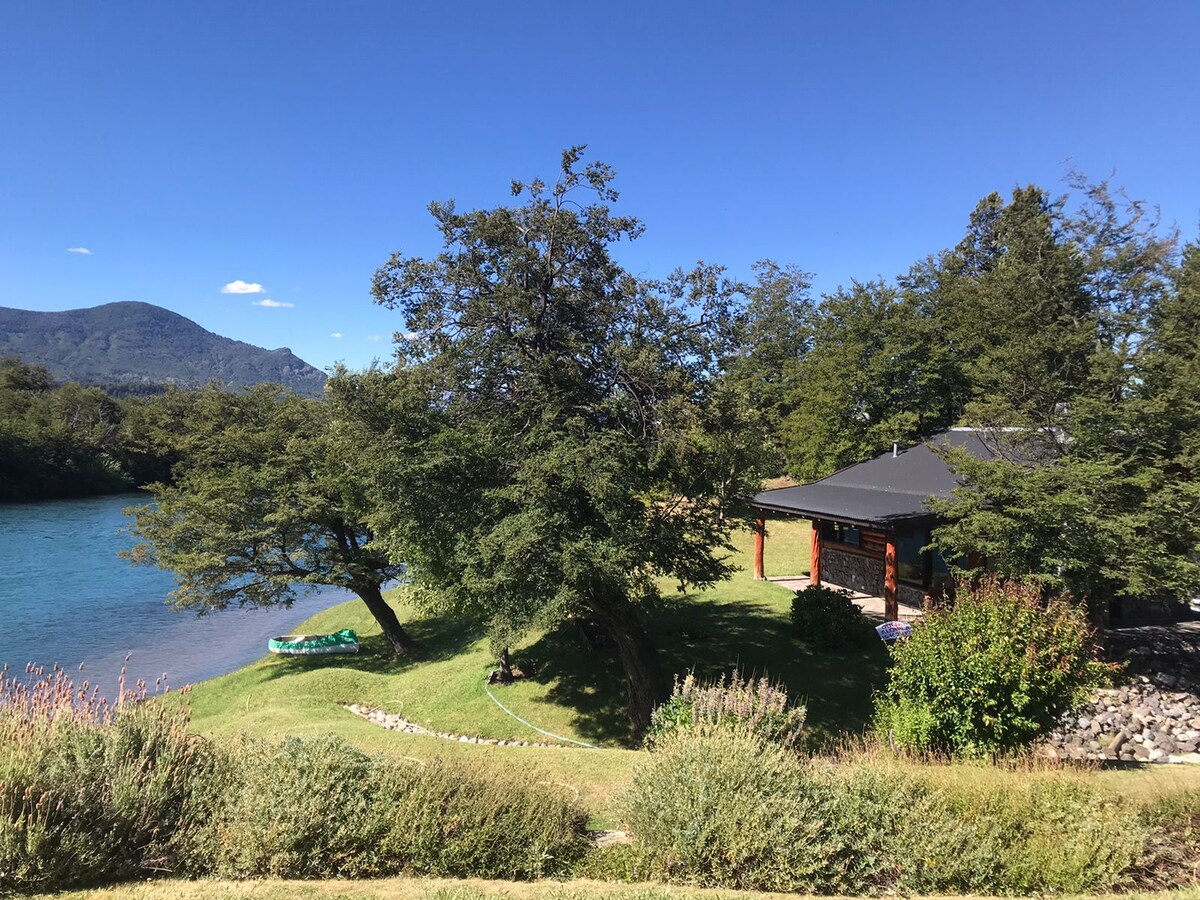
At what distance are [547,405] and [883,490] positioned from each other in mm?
10822

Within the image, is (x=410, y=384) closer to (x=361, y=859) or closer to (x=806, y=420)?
(x=361, y=859)

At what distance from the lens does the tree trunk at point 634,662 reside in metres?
12.1

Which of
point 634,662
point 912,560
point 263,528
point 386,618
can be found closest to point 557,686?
point 634,662

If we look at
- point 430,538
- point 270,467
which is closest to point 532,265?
point 430,538

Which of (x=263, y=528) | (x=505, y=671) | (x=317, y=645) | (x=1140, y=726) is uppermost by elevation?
(x=263, y=528)

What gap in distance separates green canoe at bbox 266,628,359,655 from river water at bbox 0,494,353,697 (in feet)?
7.23

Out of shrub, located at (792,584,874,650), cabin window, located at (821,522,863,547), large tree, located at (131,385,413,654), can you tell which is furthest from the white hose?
cabin window, located at (821,522,863,547)

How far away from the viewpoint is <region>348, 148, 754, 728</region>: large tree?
1088cm

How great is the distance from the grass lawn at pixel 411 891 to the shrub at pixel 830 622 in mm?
9918

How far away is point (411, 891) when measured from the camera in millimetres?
4492

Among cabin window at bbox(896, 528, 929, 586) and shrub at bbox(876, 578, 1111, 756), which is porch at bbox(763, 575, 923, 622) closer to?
cabin window at bbox(896, 528, 929, 586)

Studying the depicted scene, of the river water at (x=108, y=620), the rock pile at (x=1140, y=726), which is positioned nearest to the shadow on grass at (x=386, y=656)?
the river water at (x=108, y=620)

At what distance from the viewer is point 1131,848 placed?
5.05 meters

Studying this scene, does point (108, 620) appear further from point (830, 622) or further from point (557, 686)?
point (830, 622)
